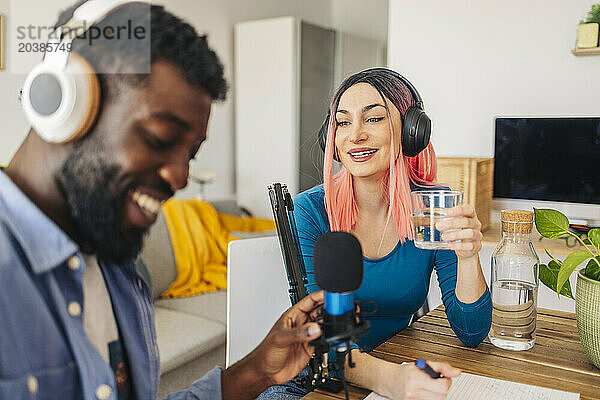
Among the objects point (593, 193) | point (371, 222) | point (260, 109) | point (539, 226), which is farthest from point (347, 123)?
point (260, 109)

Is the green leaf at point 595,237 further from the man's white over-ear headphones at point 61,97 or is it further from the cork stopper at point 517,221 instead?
the man's white over-ear headphones at point 61,97

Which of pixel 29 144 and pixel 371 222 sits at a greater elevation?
pixel 29 144

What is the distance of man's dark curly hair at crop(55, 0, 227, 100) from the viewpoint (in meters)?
0.56

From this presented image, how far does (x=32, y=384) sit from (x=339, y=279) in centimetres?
35

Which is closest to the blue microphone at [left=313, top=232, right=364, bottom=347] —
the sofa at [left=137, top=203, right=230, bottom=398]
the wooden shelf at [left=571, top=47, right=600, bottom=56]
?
the sofa at [left=137, top=203, right=230, bottom=398]

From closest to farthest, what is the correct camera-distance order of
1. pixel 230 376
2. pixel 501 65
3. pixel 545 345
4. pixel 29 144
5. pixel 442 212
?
pixel 29 144 → pixel 230 376 → pixel 442 212 → pixel 545 345 → pixel 501 65

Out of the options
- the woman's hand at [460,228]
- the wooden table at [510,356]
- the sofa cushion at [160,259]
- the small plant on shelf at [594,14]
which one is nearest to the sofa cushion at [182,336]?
the sofa cushion at [160,259]

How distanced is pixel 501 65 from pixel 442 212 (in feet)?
6.63

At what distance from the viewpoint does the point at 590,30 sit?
7.91 feet

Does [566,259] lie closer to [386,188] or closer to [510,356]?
[510,356]

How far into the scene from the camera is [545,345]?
1.17m

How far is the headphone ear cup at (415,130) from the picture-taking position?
4.09 feet

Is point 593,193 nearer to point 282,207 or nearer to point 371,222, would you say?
point 371,222

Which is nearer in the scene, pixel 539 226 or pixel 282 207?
pixel 282 207
